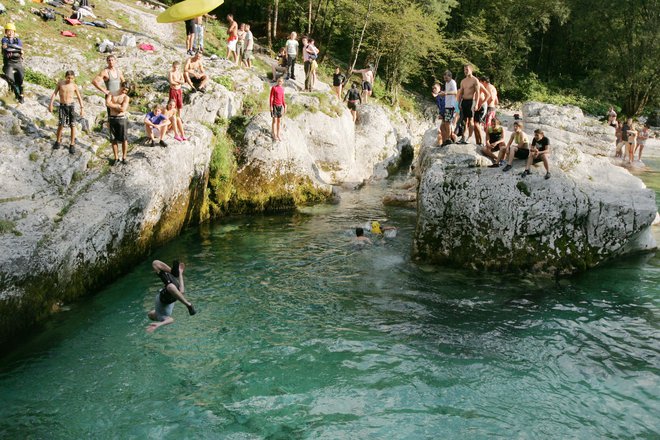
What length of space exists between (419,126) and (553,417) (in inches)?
1271

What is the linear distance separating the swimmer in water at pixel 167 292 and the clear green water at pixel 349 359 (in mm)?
450

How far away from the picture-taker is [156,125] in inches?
569

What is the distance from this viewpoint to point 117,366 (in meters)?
8.64

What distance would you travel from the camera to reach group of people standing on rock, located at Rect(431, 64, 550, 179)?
13.3 m

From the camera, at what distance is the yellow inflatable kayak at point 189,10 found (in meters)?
12.4

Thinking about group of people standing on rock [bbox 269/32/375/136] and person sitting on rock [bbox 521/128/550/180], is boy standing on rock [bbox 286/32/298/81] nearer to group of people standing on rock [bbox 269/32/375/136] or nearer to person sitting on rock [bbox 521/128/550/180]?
group of people standing on rock [bbox 269/32/375/136]

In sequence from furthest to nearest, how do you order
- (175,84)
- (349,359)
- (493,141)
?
(175,84) → (493,141) → (349,359)

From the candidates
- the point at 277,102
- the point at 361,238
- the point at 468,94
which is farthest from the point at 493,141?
the point at 277,102

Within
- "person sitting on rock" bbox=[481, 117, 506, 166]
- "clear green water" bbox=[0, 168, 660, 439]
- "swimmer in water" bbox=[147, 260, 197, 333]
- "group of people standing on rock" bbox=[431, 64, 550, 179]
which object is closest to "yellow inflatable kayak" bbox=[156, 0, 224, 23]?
"clear green water" bbox=[0, 168, 660, 439]

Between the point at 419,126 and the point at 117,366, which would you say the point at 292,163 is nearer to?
the point at 117,366

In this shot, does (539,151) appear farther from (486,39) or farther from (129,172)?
(486,39)

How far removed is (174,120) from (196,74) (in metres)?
3.65

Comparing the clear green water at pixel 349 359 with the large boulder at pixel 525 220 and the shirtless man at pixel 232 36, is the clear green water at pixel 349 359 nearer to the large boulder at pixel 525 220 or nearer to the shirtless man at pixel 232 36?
the large boulder at pixel 525 220

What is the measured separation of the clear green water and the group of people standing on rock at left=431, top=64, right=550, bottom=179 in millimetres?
3407
